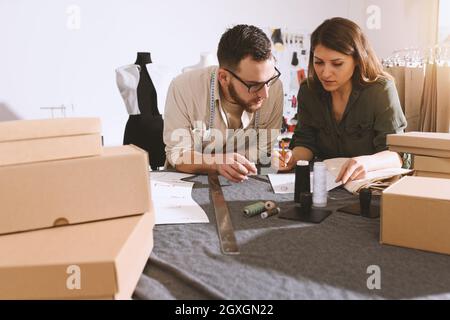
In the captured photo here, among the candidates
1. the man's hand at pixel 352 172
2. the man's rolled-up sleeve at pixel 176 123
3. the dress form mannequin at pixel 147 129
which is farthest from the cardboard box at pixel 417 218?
the dress form mannequin at pixel 147 129

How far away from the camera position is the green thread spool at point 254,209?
1.12m

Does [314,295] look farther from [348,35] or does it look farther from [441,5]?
[441,5]

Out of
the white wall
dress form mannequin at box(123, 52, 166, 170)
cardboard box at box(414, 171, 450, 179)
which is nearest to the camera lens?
cardboard box at box(414, 171, 450, 179)

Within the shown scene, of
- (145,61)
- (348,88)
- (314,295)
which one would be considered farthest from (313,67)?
(314,295)

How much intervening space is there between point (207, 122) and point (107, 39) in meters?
1.90

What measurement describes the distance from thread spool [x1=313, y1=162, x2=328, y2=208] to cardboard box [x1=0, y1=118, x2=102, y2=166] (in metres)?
0.61

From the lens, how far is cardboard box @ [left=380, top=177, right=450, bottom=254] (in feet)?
2.91

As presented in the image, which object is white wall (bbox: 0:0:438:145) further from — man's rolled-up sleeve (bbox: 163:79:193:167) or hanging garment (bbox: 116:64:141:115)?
man's rolled-up sleeve (bbox: 163:79:193:167)

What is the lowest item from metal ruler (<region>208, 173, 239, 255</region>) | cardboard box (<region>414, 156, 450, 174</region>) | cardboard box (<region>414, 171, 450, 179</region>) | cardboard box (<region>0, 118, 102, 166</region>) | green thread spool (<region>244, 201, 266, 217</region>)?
metal ruler (<region>208, 173, 239, 255</region>)

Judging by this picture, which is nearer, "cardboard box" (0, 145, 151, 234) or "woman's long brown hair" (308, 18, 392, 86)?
"cardboard box" (0, 145, 151, 234)

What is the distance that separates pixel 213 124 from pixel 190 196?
0.59 m

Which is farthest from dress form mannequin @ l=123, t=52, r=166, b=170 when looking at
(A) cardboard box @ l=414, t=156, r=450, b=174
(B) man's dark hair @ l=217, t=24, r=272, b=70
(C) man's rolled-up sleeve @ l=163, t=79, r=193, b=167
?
(A) cardboard box @ l=414, t=156, r=450, b=174

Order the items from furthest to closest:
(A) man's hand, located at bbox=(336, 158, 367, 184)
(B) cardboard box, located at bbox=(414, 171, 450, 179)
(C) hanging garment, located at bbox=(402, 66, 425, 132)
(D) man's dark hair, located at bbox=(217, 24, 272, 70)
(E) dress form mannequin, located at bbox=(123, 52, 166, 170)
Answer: (C) hanging garment, located at bbox=(402, 66, 425, 132) < (E) dress form mannequin, located at bbox=(123, 52, 166, 170) < (D) man's dark hair, located at bbox=(217, 24, 272, 70) < (A) man's hand, located at bbox=(336, 158, 367, 184) < (B) cardboard box, located at bbox=(414, 171, 450, 179)

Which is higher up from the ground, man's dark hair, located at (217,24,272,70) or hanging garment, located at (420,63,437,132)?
man's dark hair, located at (217,24,272,70)
